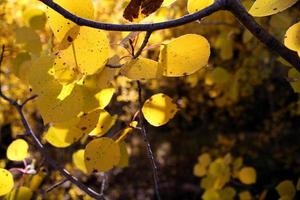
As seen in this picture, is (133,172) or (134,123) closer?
(134,123)

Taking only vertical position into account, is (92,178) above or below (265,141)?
above

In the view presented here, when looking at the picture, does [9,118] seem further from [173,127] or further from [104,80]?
[173,127]

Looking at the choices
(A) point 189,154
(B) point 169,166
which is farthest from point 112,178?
(A) point 189,154

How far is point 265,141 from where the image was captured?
392cm

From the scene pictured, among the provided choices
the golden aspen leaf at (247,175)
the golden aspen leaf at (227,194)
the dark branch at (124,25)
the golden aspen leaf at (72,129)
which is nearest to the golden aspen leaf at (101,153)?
the golden aspen leaf at (72,129)

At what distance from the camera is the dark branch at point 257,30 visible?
55 centimetres

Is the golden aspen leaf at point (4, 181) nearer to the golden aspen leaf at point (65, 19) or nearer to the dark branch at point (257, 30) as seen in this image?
the golden aspen leaf at point (65, 19)

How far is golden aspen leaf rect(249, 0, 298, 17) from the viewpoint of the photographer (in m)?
0.56

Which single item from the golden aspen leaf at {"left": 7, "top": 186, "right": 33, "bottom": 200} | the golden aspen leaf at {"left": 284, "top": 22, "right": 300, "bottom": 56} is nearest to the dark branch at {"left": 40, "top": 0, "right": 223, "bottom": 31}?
the golden aspen leaf at {"left": 284, "top": 22, "right": 300, "bottom": 56}

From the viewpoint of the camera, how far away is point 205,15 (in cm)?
53

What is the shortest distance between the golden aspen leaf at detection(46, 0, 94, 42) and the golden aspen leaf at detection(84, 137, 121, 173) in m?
0.20

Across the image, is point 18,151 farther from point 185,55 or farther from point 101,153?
point 185,55

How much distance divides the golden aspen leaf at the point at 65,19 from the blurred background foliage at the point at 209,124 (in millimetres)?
783

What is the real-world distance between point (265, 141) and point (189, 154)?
763mm
